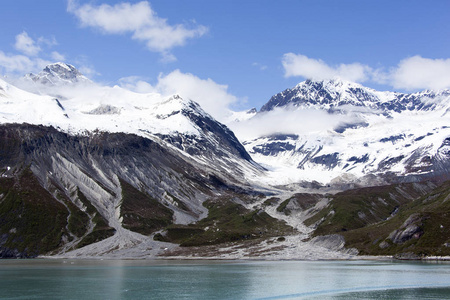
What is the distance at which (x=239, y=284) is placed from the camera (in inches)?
4835

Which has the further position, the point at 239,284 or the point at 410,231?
the point at 410,231

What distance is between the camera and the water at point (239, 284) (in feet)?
346

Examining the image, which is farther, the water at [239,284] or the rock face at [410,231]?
the rock face at [410,231]

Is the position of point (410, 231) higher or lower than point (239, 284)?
higher

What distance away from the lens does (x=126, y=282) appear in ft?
424

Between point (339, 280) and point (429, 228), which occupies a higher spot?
point (429, 228)

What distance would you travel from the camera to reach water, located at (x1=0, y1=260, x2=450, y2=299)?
346 ft

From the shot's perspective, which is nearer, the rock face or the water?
the water

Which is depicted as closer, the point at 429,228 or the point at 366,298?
the point at 366,298

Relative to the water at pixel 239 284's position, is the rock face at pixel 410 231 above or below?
above

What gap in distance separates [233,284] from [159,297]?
24.7 metres

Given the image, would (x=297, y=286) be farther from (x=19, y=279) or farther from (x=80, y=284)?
(x=19, y=279)

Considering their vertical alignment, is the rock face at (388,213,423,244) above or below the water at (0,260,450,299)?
above

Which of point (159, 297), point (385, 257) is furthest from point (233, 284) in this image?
point (385, 257)
